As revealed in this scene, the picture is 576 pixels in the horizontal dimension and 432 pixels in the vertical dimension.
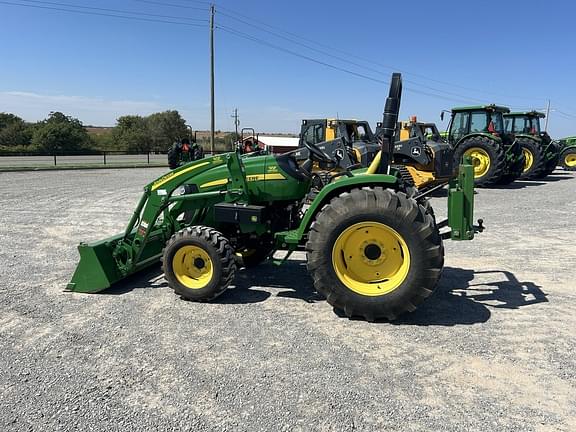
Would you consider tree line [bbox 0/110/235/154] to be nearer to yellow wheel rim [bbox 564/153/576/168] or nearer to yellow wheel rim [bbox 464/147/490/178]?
yellow wheel rim [bbox 564/153/576/168]

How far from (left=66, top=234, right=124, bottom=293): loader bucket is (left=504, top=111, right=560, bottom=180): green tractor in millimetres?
17173

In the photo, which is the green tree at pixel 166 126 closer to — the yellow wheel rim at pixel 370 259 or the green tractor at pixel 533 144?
the green tractor at pixel 533 144

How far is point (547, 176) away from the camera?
794 inches

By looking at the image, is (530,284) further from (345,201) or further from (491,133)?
(491,133)

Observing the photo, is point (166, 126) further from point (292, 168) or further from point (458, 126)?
point (292, 168)

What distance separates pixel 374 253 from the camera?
4.30 m

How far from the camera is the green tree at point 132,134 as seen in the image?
49300 mm

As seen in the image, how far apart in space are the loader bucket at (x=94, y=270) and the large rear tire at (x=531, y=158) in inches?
679

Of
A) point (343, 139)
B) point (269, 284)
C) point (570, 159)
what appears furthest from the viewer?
point (570, 159)

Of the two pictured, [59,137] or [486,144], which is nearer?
[486,144]

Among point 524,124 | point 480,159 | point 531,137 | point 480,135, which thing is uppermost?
point 524,124

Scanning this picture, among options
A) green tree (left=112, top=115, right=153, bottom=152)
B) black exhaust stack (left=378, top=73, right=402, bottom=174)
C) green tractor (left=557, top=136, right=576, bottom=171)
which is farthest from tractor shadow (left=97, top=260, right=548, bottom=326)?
green tree (left=112, top=115, right=153, bottom=152)

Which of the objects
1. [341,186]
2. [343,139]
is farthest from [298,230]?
[343,139]

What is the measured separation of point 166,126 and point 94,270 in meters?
51.8
